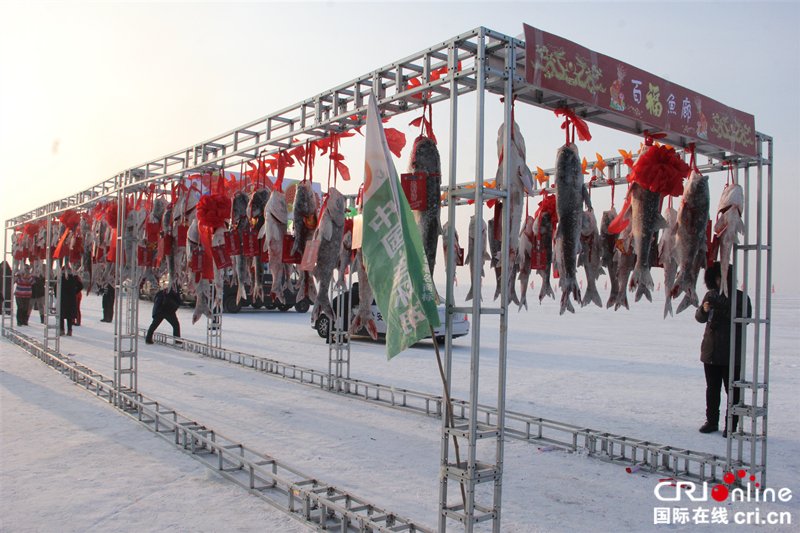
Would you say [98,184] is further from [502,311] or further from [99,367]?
[502,311]

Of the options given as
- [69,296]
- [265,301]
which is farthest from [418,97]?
[265,301]

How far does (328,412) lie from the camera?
301 inches

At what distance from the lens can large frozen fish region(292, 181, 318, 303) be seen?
16.6ft

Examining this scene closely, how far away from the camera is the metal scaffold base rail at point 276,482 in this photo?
13.1ft

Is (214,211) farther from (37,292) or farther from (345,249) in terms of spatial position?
(37,292)

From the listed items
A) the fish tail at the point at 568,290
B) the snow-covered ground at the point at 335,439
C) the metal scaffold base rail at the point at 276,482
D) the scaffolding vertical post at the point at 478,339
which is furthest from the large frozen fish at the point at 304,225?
the fish tail at the point at 568,290

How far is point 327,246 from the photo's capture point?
477 centimetres

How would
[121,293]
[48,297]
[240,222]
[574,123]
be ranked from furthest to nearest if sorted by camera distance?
[48,297] → [121,293] → [240,222] → [574,123]

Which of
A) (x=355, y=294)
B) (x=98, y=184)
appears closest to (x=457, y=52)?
(x=98, y=184)

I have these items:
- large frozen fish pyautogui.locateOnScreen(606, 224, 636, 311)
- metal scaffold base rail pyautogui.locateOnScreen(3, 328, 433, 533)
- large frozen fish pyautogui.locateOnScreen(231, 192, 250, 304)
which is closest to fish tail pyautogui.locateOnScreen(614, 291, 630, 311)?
large frozen fish pyautogui.locateOnScreen(606, 224, 636, 311)

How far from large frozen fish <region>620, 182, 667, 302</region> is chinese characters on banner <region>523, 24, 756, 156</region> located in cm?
54

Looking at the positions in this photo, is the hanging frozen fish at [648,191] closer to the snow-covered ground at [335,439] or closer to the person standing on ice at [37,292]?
the snow-covered ground at [335,439]

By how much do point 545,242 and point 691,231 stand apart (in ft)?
4.08

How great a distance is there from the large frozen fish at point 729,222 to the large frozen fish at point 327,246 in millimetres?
3332
